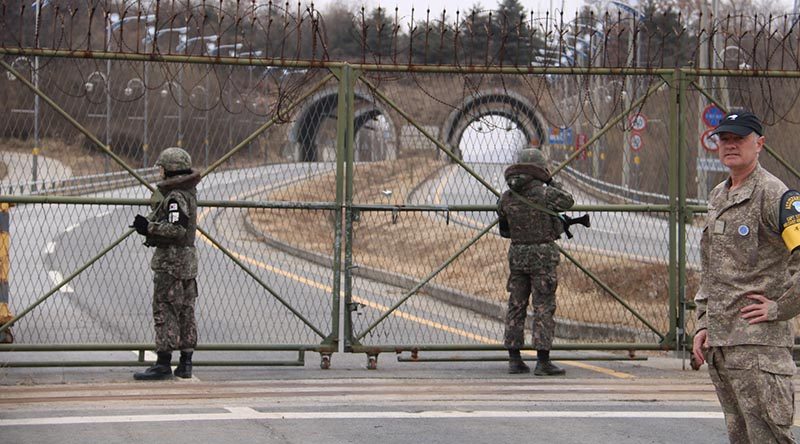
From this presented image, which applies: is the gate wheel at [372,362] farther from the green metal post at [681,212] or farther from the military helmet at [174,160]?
the green metal post at [681,212]

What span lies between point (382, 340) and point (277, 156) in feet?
11.0

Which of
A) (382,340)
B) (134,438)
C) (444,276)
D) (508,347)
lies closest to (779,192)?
(134,438)

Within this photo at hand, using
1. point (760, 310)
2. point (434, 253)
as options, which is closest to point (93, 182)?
point (434, 253)

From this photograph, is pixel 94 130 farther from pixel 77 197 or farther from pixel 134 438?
pixel 134 438

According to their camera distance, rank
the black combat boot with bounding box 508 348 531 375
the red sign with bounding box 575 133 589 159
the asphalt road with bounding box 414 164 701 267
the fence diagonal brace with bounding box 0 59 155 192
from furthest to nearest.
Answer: the red sign with bounding box 575 133 589 159 < the asphalt road with bounding box 414 164 701 267 < the black combat boot with bounding box 508 348 531 375 < the fence diagonal brace with bounding box 0 59 155 192

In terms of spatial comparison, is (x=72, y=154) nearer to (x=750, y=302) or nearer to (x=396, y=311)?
(x=396, y=311)

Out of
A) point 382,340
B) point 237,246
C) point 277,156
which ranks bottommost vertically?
point 382,340

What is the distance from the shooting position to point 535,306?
382 inches

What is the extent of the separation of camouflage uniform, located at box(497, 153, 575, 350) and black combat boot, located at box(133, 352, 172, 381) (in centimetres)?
269

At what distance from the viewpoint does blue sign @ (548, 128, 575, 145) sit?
34.0 ft

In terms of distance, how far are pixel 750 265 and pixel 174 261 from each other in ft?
16.9

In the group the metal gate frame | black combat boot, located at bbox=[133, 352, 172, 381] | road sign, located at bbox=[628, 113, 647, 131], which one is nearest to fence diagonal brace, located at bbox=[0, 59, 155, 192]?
the metal gate frame

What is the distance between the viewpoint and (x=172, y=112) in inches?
389

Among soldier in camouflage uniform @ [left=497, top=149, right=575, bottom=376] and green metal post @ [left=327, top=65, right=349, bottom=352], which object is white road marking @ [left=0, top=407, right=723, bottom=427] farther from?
green metal post @ [left=327, top=65, right=349, bottom=352]
